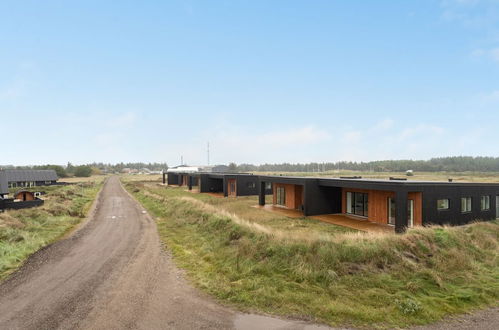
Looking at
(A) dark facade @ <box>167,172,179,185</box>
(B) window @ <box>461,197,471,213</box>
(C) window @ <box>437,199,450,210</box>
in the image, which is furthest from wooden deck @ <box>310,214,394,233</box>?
(A) dark facade @ <box>167,172,179,185</box>

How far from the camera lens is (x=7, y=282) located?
11.0m

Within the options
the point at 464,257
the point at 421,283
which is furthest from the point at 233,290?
the point at 464,257

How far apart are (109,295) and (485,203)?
27.9 m

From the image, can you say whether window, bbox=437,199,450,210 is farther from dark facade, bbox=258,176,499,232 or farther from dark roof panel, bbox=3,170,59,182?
dark roof panel, bbox=3,170,59,182

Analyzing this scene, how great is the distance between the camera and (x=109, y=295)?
977 cm

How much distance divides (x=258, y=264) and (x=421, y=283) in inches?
258

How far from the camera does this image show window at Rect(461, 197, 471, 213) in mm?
20853

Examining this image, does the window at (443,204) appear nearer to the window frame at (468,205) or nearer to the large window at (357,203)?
the window frame at (468,205)

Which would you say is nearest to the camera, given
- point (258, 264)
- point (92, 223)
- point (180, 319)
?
point (180, 319)

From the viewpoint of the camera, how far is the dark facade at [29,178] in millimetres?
70438

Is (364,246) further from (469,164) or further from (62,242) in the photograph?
(469,164)

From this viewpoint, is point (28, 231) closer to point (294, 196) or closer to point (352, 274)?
point (352, 274)

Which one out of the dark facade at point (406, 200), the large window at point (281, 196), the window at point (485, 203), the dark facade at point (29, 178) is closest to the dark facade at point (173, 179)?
the dark facade at point (29, 178)

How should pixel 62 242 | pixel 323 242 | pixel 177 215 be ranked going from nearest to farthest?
pixel 323 242
pixel 62 242
pixel 177 215
